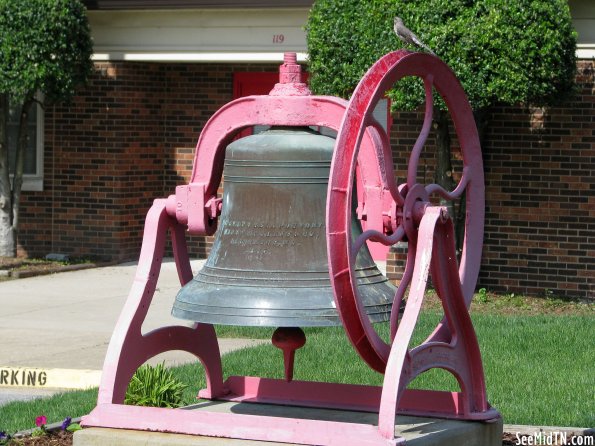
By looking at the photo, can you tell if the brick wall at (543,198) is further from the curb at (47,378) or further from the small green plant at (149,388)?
the small green plant at (149,388)

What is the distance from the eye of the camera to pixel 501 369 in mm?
8992

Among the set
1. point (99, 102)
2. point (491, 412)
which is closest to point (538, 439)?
point (491, 412)

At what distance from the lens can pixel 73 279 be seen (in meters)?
15.0

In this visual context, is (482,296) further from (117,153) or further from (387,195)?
(387,195)

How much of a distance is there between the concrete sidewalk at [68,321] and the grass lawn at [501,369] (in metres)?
0.71

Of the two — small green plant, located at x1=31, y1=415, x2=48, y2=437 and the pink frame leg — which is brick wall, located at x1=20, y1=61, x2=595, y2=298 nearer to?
small green plant, located at x1=31, y1=415, x2=48, y2=437

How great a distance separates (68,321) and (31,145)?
5614 mm

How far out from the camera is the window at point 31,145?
16781mm

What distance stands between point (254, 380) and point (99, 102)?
1061 cm

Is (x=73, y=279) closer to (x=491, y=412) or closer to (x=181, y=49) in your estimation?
(x=181, y=49)

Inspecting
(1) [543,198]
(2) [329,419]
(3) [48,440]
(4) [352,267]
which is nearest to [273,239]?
(4) [352,267]

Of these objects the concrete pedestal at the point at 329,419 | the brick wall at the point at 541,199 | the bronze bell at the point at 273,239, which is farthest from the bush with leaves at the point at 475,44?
the bronze bell at the point at 273,239

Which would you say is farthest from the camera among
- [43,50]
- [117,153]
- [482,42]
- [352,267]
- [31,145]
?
[31,145]

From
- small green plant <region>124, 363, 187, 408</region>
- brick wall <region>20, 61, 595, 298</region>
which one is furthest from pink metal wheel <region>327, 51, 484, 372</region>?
brick wall <region>20, 61, 595, 298</region>
